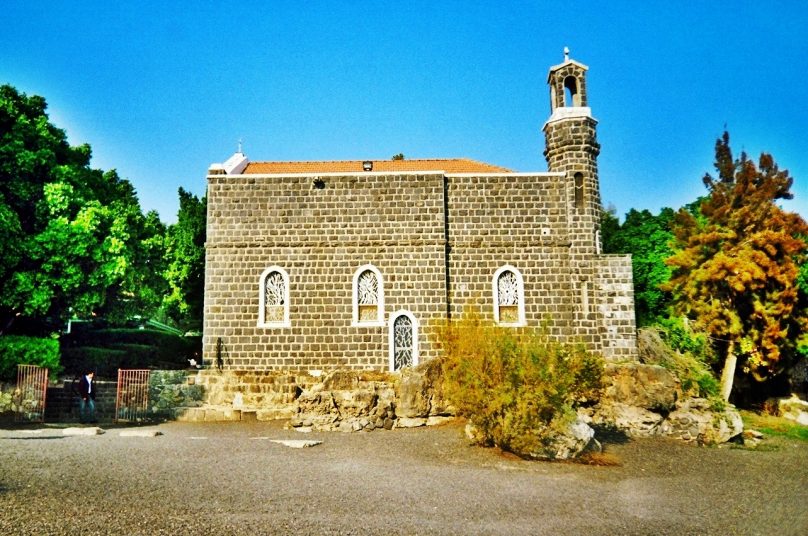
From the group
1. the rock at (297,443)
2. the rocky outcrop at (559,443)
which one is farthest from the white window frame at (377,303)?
the rocky outcrop at (559,443)

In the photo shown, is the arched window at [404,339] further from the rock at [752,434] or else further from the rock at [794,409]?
the rock at [794,409]

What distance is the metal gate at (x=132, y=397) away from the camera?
1767 cm

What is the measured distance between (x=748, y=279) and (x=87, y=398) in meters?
23.0

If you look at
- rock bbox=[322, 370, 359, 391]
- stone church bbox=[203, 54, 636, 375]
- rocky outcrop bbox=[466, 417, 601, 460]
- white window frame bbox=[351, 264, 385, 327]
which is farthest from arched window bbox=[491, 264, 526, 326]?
rocky outcrop bbox=[466, 417, 601, 460]

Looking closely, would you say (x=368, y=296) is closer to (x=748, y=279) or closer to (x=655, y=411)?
(x=655, y=411)

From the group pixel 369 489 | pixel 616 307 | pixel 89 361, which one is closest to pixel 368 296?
pixel 616 307

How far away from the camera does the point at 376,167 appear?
22656mm

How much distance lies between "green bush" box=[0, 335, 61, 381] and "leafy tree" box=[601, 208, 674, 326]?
79.7 feet

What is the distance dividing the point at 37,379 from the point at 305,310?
8.26 m

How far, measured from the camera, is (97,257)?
65.7 ft

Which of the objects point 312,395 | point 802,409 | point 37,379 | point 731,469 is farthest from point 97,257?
point 802,409

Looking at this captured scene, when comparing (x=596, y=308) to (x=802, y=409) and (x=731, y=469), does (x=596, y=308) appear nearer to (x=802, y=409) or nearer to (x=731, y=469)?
(x=731, y=469)

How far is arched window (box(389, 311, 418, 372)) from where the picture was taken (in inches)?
754

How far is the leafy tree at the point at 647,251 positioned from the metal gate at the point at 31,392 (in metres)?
24.4
